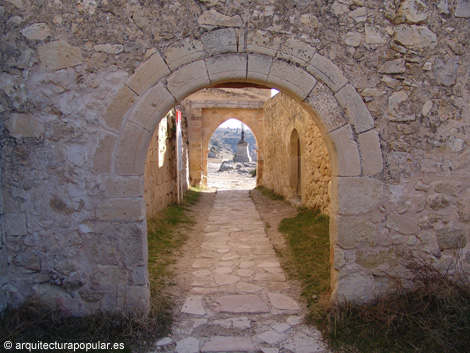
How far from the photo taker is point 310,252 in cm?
497

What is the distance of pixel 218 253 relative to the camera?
17.3 feet

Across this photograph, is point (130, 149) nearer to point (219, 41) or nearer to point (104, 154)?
point (104, 154)

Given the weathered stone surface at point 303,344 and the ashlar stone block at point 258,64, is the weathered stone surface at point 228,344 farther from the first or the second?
the ashlar stone block at point 258,64

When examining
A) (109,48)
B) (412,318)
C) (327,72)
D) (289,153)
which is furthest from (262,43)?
(289,153)

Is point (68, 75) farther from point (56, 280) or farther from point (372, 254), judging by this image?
point (372, 254)

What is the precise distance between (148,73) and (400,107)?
2178mm

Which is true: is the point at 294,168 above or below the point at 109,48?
below

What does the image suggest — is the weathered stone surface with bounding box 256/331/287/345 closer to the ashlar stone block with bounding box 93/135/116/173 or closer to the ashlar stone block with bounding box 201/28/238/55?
the ashlar stone block with bounding box 93/135/116/173

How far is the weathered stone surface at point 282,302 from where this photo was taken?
11.6 feet

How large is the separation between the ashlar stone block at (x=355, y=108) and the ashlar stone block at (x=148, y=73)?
1.51m

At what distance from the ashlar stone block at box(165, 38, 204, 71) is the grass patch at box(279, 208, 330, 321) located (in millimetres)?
2513

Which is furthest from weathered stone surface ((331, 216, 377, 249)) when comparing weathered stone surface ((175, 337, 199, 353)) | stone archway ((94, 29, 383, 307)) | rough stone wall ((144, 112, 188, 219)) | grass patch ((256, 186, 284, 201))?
grass patch ((256, 186, 284, 201))

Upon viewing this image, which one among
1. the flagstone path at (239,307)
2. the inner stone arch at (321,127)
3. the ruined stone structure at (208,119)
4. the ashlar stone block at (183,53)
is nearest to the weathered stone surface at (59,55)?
the inner stone arch at (321,127)

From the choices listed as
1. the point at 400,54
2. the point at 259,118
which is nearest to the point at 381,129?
the point at 400,54
